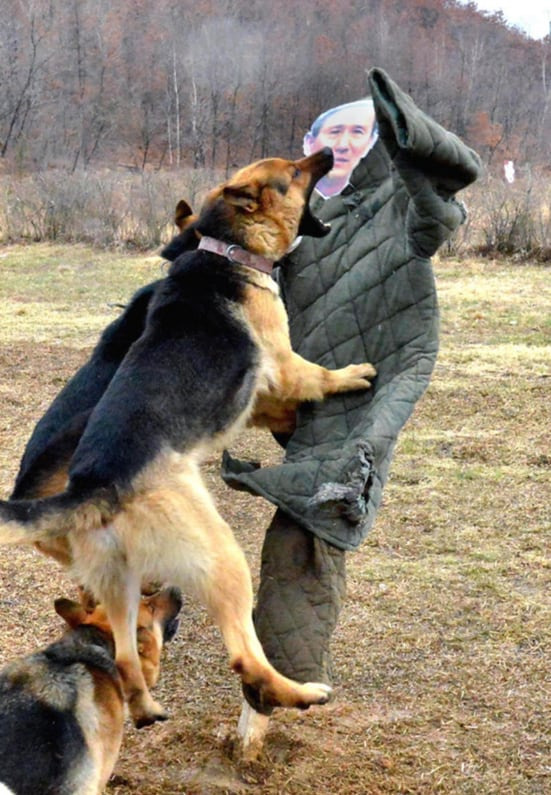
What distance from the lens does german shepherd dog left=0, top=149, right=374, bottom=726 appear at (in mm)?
2756

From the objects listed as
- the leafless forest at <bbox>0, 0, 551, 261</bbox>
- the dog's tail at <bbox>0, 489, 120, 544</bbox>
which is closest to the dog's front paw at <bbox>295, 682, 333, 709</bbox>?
the dog's tail at <bbox>0, 489, 120, 544</bbox>

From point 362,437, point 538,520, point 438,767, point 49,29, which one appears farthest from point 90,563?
point 49,29

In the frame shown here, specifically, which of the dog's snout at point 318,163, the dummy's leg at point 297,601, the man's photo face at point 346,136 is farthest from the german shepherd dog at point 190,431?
the man's photo face at point 346,136

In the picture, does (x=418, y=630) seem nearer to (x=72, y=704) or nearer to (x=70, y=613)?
(x=70, y=613)

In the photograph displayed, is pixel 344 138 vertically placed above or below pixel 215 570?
above

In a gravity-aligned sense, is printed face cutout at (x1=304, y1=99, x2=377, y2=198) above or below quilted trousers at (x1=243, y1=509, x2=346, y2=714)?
above

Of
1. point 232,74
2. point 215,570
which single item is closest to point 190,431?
point 215,570

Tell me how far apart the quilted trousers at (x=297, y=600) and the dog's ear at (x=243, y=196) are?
114 centimetres

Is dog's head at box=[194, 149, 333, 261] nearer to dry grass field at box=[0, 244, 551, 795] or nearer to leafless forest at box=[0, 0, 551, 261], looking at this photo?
dry grass field at box=[0, 244, 551, 795]

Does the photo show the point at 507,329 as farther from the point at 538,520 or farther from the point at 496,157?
the point at 496,157

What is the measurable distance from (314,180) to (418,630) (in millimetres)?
2130

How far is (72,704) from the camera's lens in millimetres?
2939

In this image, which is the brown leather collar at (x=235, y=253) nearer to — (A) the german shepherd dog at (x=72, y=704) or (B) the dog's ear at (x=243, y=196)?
(B) the dog's ear at (x=243, y=196)

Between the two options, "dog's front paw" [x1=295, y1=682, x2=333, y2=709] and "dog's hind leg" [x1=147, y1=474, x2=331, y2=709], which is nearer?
"dog's hind leg" [x1=147, y1=474, x2=331, y2=709]
